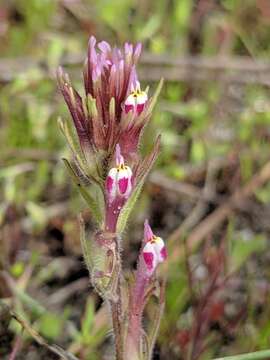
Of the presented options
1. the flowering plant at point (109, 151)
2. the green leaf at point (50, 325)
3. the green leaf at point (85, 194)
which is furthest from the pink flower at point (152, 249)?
the green leaf at point (50, 325)

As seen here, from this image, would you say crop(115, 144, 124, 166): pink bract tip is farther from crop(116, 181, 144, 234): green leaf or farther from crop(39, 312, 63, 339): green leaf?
crop(39, 312, 63, 339): green leaf

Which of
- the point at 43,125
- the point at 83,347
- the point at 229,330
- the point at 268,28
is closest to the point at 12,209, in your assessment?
the point at 43,125

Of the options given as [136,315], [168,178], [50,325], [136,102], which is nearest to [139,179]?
[136,102]

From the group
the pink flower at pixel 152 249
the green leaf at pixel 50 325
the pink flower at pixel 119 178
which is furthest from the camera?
the green leaf at pixel 50 325

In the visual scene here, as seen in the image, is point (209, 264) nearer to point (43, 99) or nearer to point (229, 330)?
point (229, 330)

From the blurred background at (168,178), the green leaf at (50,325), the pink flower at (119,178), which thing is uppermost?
the pink flower at (119,178)

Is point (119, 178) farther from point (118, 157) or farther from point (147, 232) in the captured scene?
point (147, 232)

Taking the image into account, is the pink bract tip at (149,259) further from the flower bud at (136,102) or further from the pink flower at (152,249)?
the flower bud at (136,102)

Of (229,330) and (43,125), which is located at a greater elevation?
(43,125)
